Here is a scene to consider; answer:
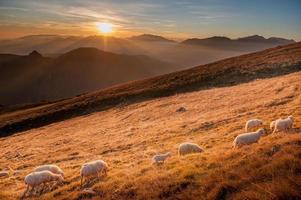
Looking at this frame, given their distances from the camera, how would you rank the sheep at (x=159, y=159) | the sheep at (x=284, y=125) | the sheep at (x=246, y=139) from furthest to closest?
the sheep at (x=284, y=125) < the sheep at (x=159, y=159) < the sheep at (x=246, y=139)

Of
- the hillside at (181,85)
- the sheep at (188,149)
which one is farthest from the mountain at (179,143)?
the sheep at (188,149)

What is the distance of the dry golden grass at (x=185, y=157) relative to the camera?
38.8ft

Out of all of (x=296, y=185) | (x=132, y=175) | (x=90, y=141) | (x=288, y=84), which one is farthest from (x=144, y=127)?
(x=296, y=185)

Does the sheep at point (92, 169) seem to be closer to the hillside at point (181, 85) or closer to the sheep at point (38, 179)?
the sheep at point (38, 179)

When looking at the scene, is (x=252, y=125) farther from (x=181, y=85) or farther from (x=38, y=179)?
(x=181, y=85)

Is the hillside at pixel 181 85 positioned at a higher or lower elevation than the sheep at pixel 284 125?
lower

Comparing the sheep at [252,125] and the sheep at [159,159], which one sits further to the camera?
the sheep at [252,125]

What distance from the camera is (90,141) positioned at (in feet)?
116

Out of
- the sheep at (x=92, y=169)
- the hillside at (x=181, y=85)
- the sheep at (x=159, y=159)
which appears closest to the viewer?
the sheep at (x=92, y=169)

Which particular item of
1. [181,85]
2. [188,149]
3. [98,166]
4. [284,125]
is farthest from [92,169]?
[181,85]

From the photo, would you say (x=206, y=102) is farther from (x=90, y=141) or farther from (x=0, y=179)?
(x=0, y=179)

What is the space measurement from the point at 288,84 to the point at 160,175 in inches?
1165

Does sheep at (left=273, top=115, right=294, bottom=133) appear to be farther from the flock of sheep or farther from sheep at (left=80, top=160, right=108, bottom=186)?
sheep at (left=80, top=160, right=108, bottom=186)

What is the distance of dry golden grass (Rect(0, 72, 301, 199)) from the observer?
1181 cm
